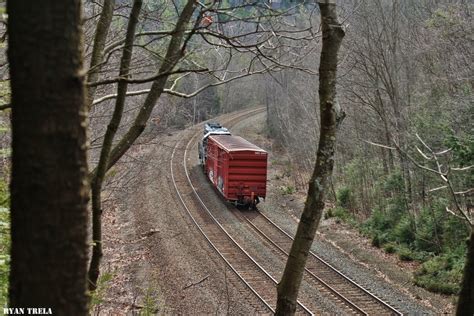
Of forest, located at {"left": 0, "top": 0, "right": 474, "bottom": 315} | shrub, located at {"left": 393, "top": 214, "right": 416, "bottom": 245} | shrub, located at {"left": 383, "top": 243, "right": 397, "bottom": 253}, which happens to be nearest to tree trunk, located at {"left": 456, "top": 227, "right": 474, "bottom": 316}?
forest, located at {"left": 0, "top": 0, "right": 474, "bottom": 315}

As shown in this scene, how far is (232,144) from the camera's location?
21688 mm

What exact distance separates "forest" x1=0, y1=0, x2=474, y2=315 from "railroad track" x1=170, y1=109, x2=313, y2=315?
0.30 metres

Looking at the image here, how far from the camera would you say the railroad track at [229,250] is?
12.4 m

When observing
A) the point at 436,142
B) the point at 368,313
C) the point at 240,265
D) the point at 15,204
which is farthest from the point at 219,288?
the point at 15,204

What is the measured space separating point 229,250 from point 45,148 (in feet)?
47.7

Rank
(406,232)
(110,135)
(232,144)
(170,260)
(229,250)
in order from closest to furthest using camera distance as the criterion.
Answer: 1. (110,135)
2. (170,260)
3. (229,250)
4. (406,232)
5. (232,144)

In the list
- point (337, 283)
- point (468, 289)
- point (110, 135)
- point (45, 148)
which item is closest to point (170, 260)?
point (337, 283)

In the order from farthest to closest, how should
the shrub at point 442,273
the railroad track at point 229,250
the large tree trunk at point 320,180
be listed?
the shrub at point 442,273
the railroad track at point 229,250
the large tree trunk at point 320,180

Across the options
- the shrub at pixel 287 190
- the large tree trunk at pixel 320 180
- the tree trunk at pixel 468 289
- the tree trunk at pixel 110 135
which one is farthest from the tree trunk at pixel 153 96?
the shrub at pixel 287 190

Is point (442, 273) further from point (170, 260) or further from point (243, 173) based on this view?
point (243, 173)

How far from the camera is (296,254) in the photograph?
3979mm

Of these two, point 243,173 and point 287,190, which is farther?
point 287,190

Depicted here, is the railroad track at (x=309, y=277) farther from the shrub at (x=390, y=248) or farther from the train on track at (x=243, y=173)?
the shrub at (x=390, y=248)

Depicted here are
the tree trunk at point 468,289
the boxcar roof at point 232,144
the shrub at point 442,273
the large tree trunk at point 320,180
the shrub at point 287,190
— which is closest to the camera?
the tree trunk at point 468,289
